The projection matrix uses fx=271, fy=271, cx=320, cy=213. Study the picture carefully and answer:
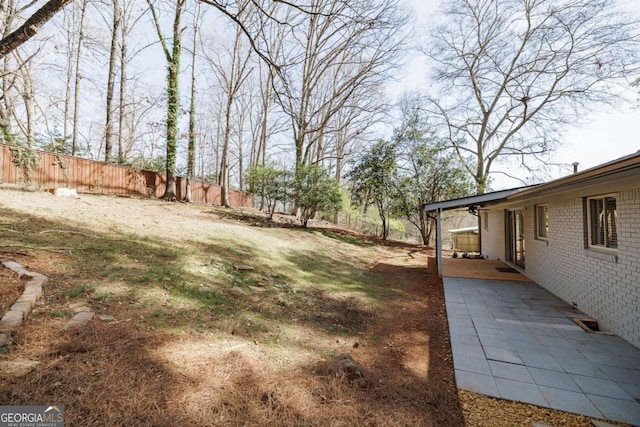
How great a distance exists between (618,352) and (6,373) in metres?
6.39

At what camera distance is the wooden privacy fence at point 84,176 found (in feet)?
30.9

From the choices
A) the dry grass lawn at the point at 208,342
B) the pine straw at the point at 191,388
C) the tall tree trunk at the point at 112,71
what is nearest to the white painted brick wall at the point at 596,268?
the dry grass lawn at the point at 208,342

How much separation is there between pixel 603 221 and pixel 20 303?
8.22 metres

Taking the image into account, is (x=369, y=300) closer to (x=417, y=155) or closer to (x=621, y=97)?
(x=417, y=155)

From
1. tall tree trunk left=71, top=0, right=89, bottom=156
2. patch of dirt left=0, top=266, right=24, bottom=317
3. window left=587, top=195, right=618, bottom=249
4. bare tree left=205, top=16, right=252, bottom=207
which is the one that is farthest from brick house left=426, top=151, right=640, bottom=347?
tall tree trunk left=71, top=0, right=89, bottom=156

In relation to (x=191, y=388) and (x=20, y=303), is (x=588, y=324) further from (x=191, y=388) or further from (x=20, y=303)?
(x=20, y=303)

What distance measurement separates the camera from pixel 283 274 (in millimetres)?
6258

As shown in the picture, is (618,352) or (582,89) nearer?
(618,352)

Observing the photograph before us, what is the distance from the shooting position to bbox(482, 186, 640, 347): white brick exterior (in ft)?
12.5

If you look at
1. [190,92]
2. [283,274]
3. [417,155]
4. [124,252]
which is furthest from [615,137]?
[190,92]

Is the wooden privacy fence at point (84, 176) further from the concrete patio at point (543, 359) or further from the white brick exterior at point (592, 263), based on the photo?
the white brick exterior at point (592, 263)

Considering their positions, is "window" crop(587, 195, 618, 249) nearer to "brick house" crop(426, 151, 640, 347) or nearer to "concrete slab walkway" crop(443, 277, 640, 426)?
"brick house" crop(426, 151, 640, 347)

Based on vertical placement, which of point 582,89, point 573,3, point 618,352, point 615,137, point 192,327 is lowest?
point 618,352

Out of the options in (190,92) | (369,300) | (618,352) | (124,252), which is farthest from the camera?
(190,92)
